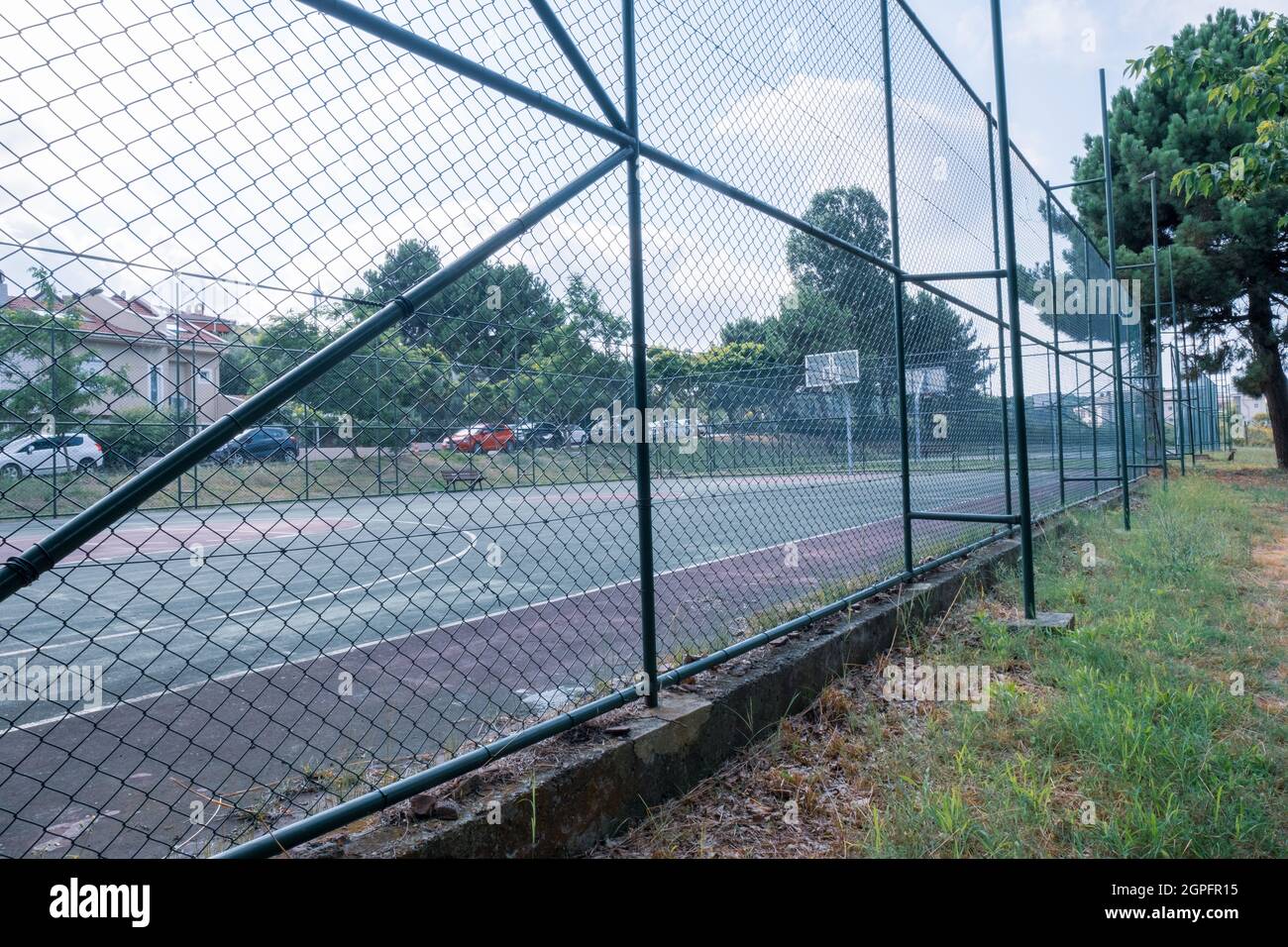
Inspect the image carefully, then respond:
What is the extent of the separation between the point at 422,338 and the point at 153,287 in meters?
1.01

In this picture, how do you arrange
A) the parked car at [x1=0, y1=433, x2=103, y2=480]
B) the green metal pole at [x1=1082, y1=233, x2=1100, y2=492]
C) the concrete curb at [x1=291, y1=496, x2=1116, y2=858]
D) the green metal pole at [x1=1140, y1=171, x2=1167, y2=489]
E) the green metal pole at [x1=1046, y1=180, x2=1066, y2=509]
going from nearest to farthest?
the concrete curb at [x1=291, y1=496, x2=1116, y2=858] → the parked car at [x1=0, y1=433, x2=103, y2=480] → the green metal pole at [x1=1046, y1=180, x2=1066, y2=509] → the green metal pole at [x1=1082, y1=233, x2=1100, y2=492] → the green metal pole at [x1=1140, y1=171, x2=1167, y2=489]

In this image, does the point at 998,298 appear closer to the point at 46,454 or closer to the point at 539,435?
the point at 539,435

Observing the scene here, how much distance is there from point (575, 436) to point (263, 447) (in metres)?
1.26

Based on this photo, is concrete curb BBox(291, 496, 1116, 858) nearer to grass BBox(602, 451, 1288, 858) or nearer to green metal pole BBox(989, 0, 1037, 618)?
grass BBox(602, 451, 1288, 858)

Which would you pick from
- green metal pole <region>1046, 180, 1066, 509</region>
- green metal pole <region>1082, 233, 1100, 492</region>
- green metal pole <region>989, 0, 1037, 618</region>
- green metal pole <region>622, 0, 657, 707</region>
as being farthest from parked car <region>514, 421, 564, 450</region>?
green metal pole <region>1082, 233, 1100, 492</region>

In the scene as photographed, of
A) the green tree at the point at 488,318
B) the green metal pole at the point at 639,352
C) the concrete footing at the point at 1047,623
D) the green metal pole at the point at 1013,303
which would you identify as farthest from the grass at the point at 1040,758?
the green tree at the point at 488,318

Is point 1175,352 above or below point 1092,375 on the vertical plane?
above

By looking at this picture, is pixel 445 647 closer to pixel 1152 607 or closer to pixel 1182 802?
pixel 1182 802

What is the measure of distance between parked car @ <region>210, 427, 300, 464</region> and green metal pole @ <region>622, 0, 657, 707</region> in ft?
4.51

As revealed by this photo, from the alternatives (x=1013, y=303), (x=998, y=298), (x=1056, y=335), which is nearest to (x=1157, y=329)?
(x=1056, y=335)

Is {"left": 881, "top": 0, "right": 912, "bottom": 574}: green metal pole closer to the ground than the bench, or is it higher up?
higher up

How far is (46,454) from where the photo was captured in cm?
299

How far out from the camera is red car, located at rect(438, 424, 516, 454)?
2.99 metres
